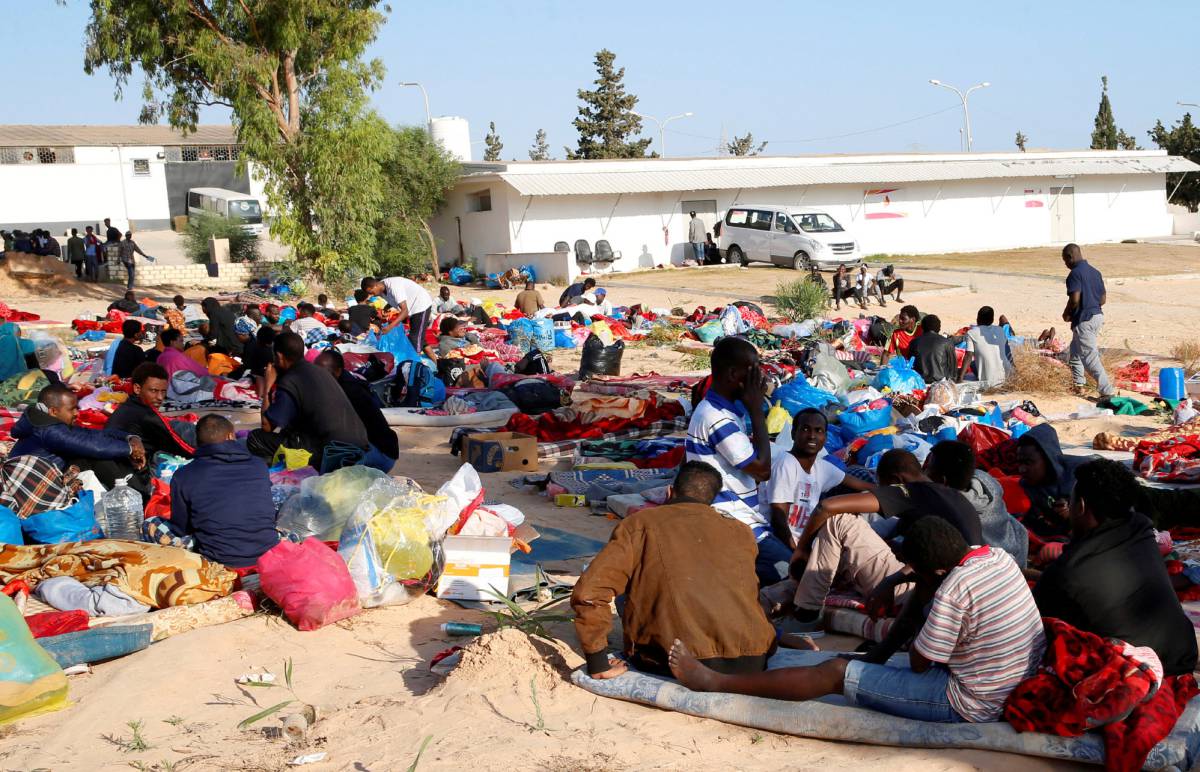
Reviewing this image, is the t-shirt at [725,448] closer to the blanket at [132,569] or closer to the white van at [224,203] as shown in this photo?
the blanket at [132,569]

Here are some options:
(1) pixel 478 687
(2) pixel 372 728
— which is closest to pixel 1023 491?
(1) pixel 478 687

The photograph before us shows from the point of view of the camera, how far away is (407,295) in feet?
47.6

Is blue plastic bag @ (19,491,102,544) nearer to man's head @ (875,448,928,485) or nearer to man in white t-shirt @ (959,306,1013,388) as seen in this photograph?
man's head @ (875,448,928,485)

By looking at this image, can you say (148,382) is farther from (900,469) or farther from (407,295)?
(407,295)

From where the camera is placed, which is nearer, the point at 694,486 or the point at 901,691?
the point at 901,691

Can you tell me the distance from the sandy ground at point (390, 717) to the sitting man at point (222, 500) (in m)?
0.65

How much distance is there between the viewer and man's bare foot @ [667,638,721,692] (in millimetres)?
4379

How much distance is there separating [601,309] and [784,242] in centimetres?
958

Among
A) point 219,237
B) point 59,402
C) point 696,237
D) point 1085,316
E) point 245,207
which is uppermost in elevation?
point 245,207

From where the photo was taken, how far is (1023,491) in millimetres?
6848

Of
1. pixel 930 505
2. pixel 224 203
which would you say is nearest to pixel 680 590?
pixel 930 505

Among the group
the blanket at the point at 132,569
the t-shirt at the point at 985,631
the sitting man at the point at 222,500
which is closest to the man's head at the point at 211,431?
the sitting man at the point at 222,500

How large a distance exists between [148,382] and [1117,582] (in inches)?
242

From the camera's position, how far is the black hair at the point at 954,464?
5586 millimetres
